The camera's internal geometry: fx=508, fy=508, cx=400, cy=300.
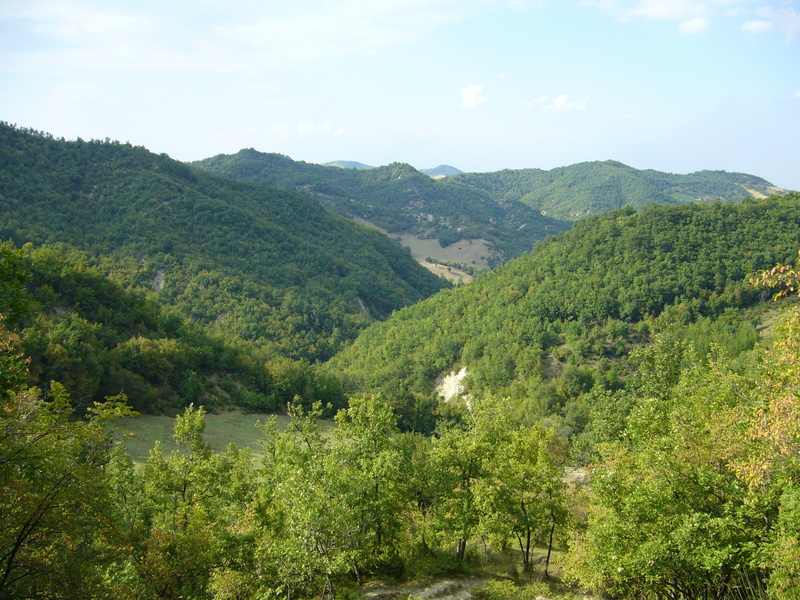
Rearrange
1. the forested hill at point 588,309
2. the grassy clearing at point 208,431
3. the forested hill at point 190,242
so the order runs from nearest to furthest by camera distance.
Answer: the grassy clearing at point 208,431 → the forested hill at point 588,309 → the forested hill at point 190,242

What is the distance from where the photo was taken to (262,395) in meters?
57.9

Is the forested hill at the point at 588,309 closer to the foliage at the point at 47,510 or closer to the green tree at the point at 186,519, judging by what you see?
the green tree at the point at 186,519

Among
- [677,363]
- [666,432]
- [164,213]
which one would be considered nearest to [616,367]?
[677,363]

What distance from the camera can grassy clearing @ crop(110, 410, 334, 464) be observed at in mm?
38531

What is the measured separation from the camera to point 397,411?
6738 cm

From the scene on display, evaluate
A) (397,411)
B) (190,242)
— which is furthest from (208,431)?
(190,242)

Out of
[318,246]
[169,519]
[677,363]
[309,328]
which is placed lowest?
[309,328]

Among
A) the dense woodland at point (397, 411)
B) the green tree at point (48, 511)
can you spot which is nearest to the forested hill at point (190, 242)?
the dense woodland at point (397, 411)

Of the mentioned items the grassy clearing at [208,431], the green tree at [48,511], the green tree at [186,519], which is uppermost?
the green tree at [48,511]

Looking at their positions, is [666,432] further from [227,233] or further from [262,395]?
[227,233]

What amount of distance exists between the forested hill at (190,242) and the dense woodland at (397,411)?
0.80 meters

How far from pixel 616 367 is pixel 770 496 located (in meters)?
69.0

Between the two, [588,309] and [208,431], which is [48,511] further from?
[588,309]

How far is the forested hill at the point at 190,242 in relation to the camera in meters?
108
